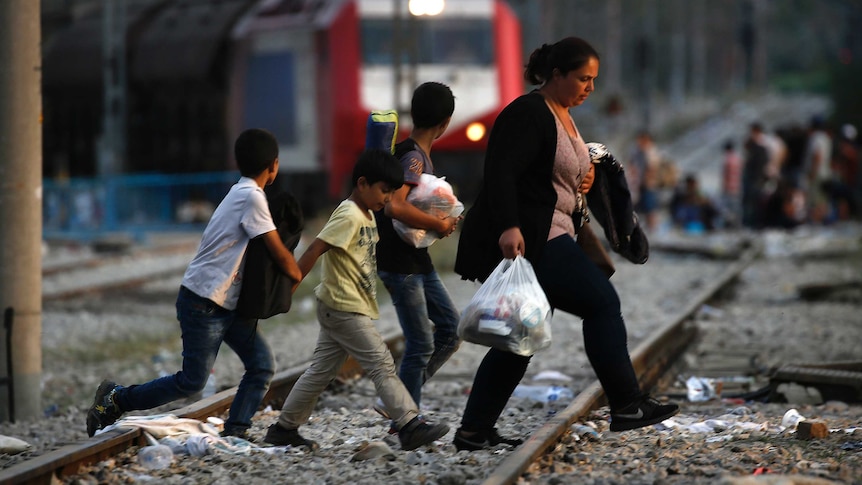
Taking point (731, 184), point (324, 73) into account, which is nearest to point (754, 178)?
point (731, 184)

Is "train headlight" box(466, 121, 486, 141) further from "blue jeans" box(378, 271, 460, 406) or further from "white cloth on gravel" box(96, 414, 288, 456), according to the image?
"white cloth on gravel" box(96, 414, 288, 456)

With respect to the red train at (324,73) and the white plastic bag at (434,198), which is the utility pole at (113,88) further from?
the white plastic bag at (434,198)

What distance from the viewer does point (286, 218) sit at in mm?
5559

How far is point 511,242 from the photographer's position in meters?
5.04

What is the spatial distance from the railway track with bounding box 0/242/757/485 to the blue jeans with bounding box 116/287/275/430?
22cm

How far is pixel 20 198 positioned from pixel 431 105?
286 cm

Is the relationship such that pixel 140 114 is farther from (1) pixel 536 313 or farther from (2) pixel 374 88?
(1) pixel 536 313

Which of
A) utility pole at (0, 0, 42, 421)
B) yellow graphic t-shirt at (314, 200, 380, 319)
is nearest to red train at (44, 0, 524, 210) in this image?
utility pole at (0, 0, 42, 421)

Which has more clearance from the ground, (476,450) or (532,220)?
(532,220)

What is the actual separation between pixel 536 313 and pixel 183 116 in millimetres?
18011

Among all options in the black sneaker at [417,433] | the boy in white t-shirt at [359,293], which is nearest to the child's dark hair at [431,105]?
the boy in white t-shirt at [359,293]

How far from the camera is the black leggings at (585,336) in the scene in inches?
205

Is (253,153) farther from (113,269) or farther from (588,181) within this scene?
(113,269)

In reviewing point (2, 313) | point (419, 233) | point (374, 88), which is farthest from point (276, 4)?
point (419, 233)
